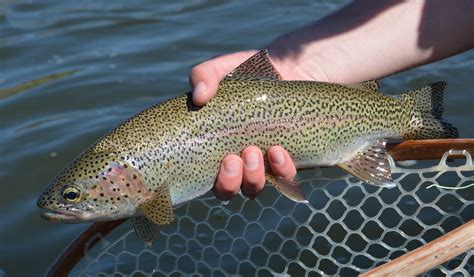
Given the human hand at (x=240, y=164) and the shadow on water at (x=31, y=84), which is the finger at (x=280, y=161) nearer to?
the human hand at (x=240, y=164)

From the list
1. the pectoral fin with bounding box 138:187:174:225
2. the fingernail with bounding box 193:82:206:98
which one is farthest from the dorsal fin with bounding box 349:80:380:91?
the pectoral fin with bounding box 138:187:174:225

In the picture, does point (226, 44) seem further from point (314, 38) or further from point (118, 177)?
point (118, 177)

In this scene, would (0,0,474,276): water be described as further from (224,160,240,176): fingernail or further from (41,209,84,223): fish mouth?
(224,160,240,176): fingernail

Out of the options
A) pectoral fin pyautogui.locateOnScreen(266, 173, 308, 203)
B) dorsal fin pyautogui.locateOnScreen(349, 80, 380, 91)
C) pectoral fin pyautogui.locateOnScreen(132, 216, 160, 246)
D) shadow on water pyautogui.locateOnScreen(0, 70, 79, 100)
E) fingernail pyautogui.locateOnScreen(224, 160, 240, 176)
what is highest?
dorsal fin pyautogui.locateOnScreen(349, 80, 380, 91)

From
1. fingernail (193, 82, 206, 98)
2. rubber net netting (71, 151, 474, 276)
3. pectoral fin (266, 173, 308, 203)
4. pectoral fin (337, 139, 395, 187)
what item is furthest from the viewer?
rubber net netting (71, 151, 474, 276)

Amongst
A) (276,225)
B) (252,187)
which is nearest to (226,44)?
(276,225)

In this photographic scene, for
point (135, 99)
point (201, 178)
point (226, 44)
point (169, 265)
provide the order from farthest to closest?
point (226, 44) < point (135, 99) < point (169, 265) < point (201, 178)
